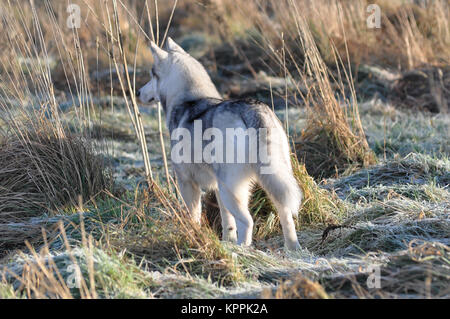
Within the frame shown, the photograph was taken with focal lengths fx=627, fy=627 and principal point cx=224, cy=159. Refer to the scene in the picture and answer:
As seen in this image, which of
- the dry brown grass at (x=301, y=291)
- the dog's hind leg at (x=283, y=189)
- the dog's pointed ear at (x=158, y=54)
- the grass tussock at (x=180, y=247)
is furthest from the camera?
the dog's pointed ear at (x=158, y=54)

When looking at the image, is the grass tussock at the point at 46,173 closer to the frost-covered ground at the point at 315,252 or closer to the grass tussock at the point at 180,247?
the frost-covered ground at the point at 315,252

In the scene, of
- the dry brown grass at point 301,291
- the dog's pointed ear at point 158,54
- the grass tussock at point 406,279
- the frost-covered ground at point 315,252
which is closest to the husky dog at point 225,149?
the dog's pointed ear at point 158,54

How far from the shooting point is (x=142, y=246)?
358 centimetres

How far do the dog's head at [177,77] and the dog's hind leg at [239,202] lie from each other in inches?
33.8

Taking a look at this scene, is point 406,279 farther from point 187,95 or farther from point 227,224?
point 187,95

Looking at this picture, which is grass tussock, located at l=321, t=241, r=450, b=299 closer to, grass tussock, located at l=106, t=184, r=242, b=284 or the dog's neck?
grass tussock, located at l=106, t=184, r=242, b=284

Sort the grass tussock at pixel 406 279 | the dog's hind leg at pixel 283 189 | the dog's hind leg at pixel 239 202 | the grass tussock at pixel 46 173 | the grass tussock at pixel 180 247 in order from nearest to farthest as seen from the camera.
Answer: the grass tussock at pixel 406 279
the grass tussock at pixel 180 247
the dog's hind leg at pixel 283 189
the dog's hind leg at pixel 239 202
the grass tussock at pixel 46 173

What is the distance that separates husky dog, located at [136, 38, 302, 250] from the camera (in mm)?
3670

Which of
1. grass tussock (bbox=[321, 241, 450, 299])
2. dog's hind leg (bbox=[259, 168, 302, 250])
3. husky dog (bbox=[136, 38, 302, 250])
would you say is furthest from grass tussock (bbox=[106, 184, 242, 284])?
grass tussock (bbox=[321, 241, 450, 299])

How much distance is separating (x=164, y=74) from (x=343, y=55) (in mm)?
5232

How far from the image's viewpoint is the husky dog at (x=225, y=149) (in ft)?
12.0

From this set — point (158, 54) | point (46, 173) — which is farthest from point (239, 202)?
point (46, 173)
